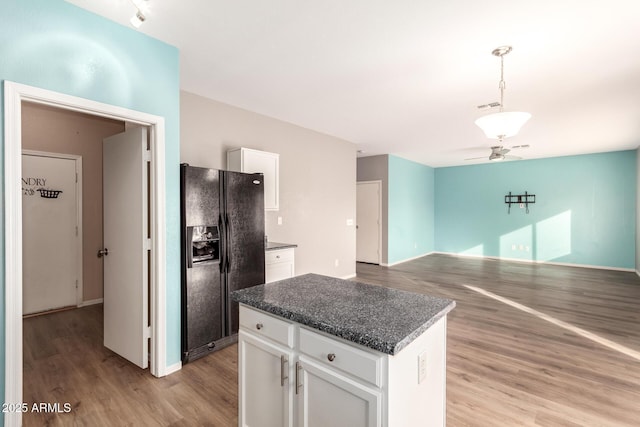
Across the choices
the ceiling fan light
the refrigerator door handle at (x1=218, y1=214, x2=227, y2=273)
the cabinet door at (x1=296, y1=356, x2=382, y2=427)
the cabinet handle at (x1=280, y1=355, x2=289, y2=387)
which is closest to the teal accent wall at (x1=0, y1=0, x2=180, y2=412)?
the refrigerator door handle at (x1=218, y1=214, x2=227, y2=273)

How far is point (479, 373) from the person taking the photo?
8.58 ft

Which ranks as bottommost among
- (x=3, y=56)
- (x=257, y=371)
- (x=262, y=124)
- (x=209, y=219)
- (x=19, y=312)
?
(x=257, y=371)

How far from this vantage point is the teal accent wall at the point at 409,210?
24.6 ft

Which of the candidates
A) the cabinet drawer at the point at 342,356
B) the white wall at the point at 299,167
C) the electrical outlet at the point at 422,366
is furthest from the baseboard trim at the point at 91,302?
the electrical outlet at the point at 422,366

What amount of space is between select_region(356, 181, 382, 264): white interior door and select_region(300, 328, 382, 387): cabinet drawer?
248 inches

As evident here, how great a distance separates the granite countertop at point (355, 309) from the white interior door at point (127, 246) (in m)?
1.38

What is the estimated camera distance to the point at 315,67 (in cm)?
291

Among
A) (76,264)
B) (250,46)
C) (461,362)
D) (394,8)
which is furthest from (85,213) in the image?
(461,362)

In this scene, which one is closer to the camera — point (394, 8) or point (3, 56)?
point (3, 56)

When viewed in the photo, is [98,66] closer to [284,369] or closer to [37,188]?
[284,369]

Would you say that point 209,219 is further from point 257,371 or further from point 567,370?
point 567,370

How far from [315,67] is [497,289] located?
4.70 m

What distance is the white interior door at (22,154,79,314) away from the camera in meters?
4.02

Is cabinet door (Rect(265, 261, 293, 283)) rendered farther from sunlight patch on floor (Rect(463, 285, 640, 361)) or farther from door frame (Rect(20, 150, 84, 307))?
sunlight patch on floor (Rect(463, 285, 640, 361))
